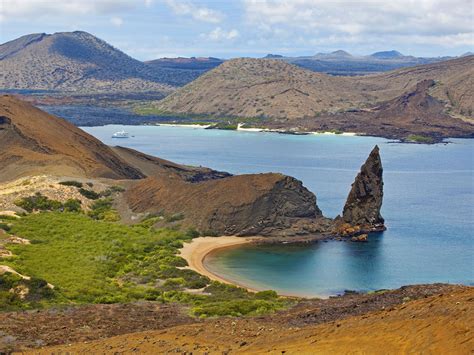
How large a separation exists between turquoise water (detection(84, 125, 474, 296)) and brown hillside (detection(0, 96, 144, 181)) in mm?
27723

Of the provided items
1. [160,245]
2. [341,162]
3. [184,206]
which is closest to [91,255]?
[160,245]

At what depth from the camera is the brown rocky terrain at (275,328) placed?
25.5m

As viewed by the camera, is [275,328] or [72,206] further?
[72,206]

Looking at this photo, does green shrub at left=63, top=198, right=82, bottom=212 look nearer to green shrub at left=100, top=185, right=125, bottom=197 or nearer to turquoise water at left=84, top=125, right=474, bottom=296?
green shrub at left=100, top=185, right=125, bottom=197

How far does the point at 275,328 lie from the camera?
33.5 meters

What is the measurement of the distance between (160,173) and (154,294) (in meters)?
61.4

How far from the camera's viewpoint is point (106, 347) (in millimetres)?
30750

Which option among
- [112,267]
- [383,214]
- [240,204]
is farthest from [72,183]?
[383,214]

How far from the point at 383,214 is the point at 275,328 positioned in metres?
59.7

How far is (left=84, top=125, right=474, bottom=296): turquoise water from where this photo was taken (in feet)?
198

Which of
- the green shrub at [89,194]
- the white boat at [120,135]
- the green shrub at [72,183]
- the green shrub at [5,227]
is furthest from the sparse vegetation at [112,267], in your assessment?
the white boat at [120,135]

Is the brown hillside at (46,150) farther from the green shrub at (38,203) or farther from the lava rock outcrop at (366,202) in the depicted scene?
the lava rock outcrop at (366,202)

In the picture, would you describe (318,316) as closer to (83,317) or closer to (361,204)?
(83,317)

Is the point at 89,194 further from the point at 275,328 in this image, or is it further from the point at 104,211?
the point at 275,328
